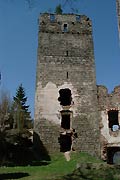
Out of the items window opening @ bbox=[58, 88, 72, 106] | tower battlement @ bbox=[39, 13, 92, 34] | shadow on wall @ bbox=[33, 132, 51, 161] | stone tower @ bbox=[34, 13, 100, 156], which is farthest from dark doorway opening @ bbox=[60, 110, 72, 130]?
tower battlement @ bbox=[39, 13, 92, 34]

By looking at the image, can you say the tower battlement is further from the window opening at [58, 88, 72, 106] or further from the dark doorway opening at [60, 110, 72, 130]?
the dark doorway opening at [60, 110, 72, 130]

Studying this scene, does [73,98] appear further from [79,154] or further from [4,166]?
[4,166]

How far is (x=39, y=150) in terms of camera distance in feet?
62.6

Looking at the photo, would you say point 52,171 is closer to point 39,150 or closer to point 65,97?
point 39,150

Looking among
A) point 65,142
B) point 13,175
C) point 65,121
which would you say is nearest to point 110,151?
point 65,142

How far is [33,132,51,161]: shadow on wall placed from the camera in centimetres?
1873

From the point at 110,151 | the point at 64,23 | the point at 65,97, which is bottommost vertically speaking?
the point at 110,151

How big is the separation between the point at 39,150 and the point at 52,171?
5394 mm

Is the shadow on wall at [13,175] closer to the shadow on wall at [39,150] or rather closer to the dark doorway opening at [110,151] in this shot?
the shadow on wall at [39,150]

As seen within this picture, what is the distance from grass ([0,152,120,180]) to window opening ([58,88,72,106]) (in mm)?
4040

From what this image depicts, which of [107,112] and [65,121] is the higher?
[107,112]

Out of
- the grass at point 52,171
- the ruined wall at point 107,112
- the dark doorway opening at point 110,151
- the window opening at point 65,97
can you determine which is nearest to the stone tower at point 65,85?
the window opening at point 65,97

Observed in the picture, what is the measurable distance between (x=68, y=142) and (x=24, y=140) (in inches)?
124

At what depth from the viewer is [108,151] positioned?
20609 mm
